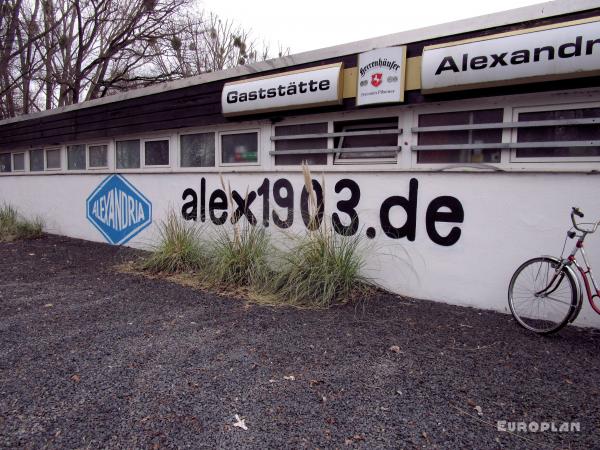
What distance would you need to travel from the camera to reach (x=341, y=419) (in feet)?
7.50

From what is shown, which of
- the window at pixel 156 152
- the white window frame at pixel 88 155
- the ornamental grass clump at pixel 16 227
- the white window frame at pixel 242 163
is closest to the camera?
the white window frame at pixel 242 163

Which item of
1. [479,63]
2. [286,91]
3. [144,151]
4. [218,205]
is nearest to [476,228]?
[479,63]

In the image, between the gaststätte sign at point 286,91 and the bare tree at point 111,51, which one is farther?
the bare tree at point 111,51

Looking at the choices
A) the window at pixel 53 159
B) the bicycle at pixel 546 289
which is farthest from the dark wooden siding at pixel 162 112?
the bicycle at pixel 546 289

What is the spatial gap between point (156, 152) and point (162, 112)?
863mm

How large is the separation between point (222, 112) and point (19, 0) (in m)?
10.7

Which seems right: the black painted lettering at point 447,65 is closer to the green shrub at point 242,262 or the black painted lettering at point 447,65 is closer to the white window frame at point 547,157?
the white window frame at point 547,157

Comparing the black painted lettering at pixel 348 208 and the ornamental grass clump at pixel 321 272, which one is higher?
the black painted lettering at pixel 348 208

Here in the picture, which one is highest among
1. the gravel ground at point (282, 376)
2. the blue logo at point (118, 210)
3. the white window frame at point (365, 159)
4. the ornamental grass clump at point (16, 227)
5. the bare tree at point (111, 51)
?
the bare tree at point (111, 51)

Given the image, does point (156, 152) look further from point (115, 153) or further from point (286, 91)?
point (286, 91)

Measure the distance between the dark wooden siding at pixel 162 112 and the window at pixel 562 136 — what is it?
31 centimetres

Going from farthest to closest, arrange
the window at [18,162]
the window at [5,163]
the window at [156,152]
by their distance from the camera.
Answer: the window at [5,163], the window at [18,162], the window at [156,152]

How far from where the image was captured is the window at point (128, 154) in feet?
26.6

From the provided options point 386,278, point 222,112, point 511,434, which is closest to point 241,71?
point 222,112
